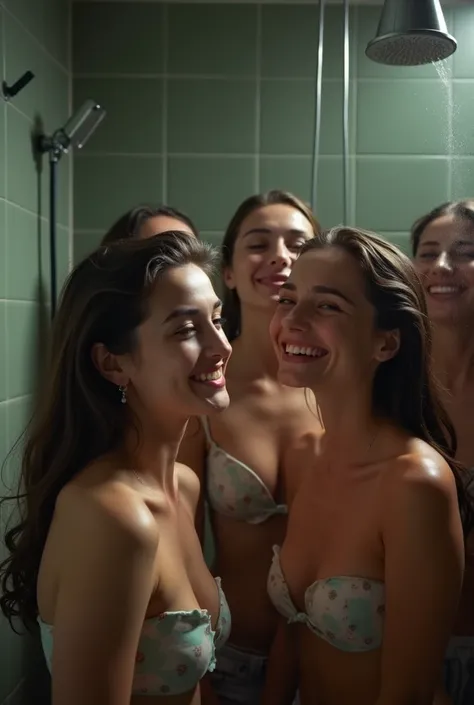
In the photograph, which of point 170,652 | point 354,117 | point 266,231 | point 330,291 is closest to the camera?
point 170,652

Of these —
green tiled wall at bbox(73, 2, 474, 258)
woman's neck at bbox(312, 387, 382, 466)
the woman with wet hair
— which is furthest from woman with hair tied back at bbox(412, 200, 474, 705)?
the woman with wet hair

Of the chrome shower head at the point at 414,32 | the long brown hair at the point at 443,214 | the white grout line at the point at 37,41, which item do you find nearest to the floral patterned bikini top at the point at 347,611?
the long brown hair at the point at 443,214

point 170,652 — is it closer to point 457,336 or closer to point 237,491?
point 237,491

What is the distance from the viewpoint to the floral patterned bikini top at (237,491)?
124 centimetres

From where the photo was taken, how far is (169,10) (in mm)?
1730

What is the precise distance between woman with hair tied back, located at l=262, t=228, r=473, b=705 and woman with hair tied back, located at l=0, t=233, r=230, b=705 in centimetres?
14

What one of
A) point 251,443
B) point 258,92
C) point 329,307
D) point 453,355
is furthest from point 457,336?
point 258,92

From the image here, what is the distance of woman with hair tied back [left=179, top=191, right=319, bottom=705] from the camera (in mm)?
1224

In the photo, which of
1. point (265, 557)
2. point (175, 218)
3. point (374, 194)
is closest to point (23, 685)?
point (265, 557)

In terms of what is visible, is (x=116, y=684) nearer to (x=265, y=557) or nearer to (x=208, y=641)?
(x=208, y=641)

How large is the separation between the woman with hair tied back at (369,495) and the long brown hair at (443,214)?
0.21m

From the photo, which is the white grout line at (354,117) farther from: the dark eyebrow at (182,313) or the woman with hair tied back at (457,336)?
the dark eyebrow at (182,313)

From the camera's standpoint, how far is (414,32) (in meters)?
1.11

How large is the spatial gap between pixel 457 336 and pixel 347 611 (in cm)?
44
